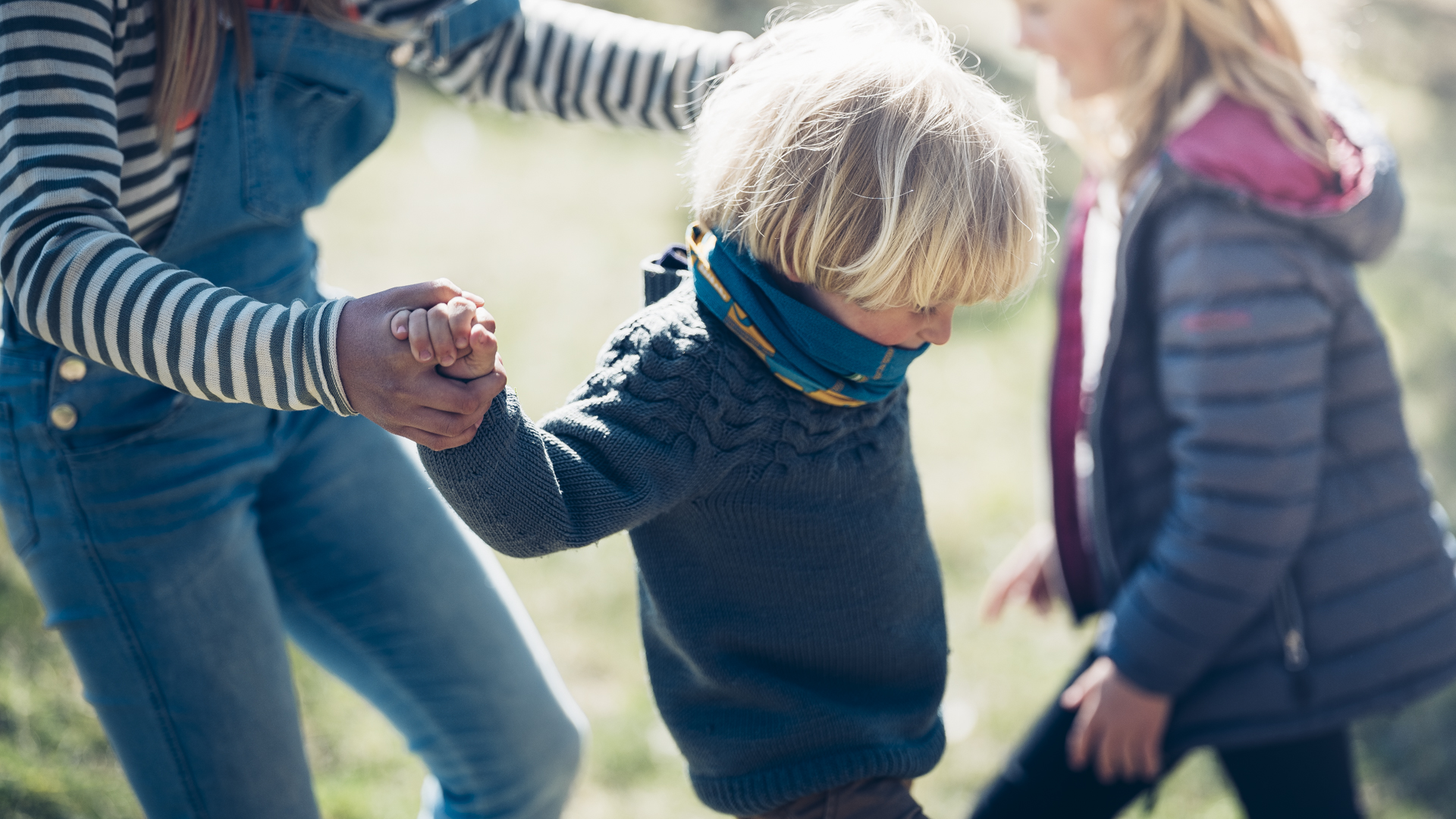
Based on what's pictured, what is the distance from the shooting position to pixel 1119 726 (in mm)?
2115

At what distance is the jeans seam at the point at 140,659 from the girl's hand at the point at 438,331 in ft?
2.20

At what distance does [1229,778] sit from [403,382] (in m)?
1.86

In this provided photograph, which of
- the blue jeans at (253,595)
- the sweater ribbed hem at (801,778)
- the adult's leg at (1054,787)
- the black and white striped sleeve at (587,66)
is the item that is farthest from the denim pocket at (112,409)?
the adult's leg at (1054,787)

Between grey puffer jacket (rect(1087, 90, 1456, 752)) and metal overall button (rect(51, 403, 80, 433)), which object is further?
grey puffer jacket (rect(1087, 90, 1456, 752))

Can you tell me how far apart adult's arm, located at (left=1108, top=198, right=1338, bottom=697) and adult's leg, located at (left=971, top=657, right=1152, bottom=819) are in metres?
0.30

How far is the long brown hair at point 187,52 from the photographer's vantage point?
143 cm

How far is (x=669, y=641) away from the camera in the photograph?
4.87 feet

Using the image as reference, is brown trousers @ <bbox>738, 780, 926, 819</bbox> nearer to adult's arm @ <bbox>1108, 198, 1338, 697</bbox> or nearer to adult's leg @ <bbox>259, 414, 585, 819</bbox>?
adult's leg @ <bbox>259, 414, 585, 819</bbox>

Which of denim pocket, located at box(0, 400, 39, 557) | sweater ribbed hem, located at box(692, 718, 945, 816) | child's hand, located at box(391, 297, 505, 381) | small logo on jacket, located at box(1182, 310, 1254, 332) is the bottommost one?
sweater ribbed hem, located at box(692, 718, 945, 816)

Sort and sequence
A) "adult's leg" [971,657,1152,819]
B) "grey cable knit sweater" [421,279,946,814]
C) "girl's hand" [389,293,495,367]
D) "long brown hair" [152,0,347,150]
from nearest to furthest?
"girl's hand" [389,293,495,367] < "grey cable knit sweater" [421,279,946,814] < "long brown hair" [152,0,347,150] < "adult's leg" [971,657,1152,819]

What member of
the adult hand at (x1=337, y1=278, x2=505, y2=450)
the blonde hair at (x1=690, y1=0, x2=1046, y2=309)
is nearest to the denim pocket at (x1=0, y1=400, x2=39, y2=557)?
the adult hand at (x1=337, y1=278, x2=505, y2=450)

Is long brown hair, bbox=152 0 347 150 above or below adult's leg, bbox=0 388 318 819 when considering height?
above

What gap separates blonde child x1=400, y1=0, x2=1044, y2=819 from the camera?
49.4 inches

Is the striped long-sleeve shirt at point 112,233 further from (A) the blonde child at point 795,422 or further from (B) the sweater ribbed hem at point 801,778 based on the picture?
(B) the sweater ribbed hem at point 801,778
